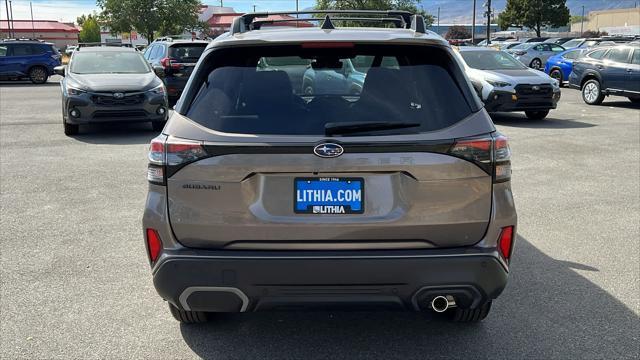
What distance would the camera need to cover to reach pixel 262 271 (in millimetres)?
2982

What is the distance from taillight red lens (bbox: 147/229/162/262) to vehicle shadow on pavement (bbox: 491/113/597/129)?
37.4ft

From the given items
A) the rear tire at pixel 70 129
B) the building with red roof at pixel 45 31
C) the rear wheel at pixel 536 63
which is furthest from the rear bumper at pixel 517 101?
the building with red roof at pixel 45 31

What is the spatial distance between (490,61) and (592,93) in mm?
4330

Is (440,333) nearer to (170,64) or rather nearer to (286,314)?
(286,314)

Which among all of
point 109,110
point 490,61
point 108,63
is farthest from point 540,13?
point 109,110

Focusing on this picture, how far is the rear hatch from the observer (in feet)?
9.79

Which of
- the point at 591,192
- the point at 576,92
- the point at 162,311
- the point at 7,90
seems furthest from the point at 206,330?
the point at 7,90

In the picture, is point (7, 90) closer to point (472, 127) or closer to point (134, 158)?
point (134, 158)

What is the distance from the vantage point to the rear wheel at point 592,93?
56.9 ft

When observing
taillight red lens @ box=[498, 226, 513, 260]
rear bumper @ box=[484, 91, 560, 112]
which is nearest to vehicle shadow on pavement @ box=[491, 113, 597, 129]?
rear bumper @ box=[484, 91, 560, 112]

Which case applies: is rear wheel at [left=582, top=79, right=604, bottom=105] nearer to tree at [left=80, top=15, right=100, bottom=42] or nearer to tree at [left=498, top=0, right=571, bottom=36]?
tree at [left=498, top=0, right=571, bottom=36]

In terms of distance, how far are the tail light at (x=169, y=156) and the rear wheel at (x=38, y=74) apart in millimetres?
26529

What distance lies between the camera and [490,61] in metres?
15.1

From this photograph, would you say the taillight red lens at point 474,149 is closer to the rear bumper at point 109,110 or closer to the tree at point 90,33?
the rear bumper at point 109,110
